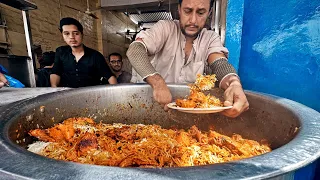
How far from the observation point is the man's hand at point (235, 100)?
1.33 meters

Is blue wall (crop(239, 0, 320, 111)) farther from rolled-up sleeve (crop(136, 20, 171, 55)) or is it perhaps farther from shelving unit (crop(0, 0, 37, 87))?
shelving unit (crop(0, 0, 37, 87))

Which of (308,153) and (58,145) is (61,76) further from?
(308,153)

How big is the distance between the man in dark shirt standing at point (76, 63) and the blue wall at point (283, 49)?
2.43 m

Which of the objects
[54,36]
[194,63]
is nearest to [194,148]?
[194,63]

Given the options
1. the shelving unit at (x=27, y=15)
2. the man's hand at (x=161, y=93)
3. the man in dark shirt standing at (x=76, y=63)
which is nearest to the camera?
the man's hand at (x=161, y=93)

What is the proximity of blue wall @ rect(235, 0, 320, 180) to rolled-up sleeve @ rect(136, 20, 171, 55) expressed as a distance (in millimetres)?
774

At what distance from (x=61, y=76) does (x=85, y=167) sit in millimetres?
3495

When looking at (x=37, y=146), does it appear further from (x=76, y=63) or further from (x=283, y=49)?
(x=76, y=63)

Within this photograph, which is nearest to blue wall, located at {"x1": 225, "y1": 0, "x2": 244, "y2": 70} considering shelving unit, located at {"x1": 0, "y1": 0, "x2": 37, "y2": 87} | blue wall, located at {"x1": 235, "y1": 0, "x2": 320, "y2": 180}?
blue wall, located at {"x1": 235, "y1": 0, "x2": 320, "y2": 180}

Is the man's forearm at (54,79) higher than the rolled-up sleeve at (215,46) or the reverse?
the reverse

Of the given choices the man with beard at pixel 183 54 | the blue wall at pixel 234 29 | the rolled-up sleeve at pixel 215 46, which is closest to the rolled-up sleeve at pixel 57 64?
the man with beard at pixel 183 54

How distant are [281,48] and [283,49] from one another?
0.07 ft

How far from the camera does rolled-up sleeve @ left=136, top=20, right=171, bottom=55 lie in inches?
74.4

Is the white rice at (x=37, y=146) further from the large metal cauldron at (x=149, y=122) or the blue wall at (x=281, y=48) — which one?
the blue wall at (x=281, y=48)
